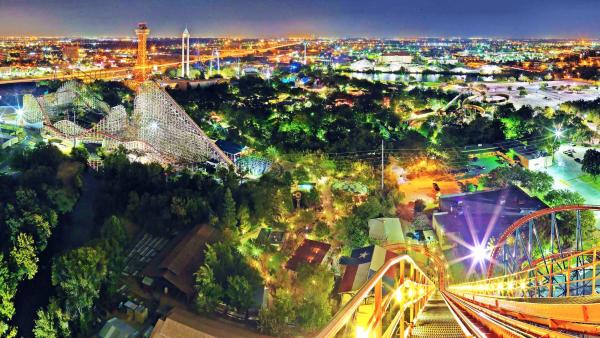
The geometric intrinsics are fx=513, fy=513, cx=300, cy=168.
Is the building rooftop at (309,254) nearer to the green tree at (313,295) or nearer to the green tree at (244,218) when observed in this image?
the green tree at (313,295)

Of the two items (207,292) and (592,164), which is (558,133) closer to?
(592,164)

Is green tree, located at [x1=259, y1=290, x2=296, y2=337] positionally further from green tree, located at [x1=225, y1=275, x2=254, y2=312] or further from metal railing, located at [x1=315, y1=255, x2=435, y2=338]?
metal railing, located at [x1=315, y1=255, x2=435, y2=338]

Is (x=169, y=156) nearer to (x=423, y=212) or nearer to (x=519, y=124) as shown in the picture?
(x=423, y=212)

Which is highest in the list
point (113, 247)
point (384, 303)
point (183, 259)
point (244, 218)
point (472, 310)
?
point (244, 218)

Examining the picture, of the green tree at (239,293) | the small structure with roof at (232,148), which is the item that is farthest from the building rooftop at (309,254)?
the small structure with roof at (232,148)

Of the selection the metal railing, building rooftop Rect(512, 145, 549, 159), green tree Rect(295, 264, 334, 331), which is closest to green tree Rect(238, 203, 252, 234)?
green tree Rect(295, 264, 334, 331)

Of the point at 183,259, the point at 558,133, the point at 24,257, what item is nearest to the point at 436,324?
the point at 183,259
